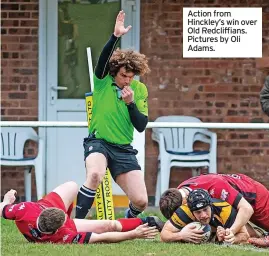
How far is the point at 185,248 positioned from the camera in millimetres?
10609

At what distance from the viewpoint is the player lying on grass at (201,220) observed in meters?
10.8

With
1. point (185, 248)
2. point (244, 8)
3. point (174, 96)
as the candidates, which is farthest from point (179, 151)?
point (185, 248)

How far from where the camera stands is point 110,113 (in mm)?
11797

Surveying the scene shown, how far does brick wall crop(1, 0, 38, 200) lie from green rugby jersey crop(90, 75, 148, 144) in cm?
421

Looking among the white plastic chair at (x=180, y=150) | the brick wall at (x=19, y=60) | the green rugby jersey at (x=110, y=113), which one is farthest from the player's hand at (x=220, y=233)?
the brick wall at (x=19, y=60)

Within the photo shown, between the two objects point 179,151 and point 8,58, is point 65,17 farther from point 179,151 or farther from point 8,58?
point 179,151

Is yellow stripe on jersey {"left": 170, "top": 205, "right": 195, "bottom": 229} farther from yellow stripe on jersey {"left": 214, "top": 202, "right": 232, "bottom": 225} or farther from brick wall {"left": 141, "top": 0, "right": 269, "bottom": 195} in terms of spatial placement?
brick wall {"left": 141, "top": 0, "right": 269, "bottom": 195}

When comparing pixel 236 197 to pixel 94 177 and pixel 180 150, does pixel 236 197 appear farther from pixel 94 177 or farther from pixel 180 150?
pixel 180 150

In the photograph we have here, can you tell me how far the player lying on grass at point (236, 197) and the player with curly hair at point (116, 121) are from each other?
69 centimetres

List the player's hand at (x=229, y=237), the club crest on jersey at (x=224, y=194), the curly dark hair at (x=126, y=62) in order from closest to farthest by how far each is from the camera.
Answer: the player's hand at (x=229, y=237) < the club crest on jersey at (x=224, y=194) < the curly dark hair at (x=126, y=62)

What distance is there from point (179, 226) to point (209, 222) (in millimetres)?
281

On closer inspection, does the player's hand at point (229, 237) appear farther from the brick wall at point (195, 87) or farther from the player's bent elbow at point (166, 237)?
the brick wall at point (195, 87)

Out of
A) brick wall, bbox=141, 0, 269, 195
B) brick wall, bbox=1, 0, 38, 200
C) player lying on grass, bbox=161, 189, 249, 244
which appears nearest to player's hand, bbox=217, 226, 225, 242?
player lying on grass, bbox=161, 189, 249, 244

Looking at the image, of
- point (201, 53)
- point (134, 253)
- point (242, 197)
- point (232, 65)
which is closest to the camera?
point (134, 253)
